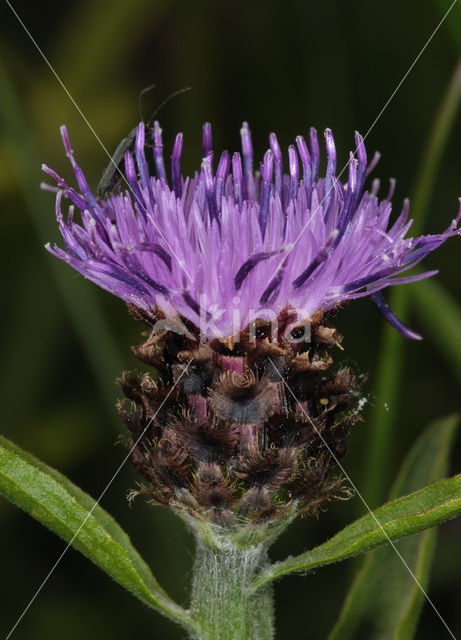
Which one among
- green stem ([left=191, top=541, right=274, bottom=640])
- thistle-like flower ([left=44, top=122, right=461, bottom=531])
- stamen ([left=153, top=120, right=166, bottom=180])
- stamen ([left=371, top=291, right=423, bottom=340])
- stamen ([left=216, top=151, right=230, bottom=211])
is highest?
stamen ([left=153, top=120, right=166, bottom=180])

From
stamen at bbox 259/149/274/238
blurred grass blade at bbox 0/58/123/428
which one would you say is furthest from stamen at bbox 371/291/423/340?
blurred grass blade at bbox 0/58/123/428

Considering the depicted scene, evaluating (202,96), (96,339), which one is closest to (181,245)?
(96,339)

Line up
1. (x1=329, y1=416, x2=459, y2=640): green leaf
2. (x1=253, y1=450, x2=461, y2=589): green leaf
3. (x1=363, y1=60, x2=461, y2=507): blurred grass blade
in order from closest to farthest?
(x1=253, y1=450, x2=461, y2=589): green leaf → (x1=329, y1=416, x2=459, y2=640): green leaf → (x1=363, y1=60, x2=461, y2=507): blurred grass blade

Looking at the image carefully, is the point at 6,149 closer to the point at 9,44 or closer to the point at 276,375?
the point at 9,44

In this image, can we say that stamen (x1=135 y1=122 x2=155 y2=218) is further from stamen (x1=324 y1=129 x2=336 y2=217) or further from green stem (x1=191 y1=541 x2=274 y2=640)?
green stem (x1=191 y1=541 x2=274 y2=640)

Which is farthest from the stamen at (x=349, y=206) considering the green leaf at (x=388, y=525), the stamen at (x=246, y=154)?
the green leaf at (x=388, y=525)

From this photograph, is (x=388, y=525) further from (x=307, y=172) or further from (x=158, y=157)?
(x=158, y=157)

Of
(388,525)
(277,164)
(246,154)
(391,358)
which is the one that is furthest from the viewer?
(391,358)

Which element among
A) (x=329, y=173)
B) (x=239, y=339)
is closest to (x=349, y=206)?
(x=329, y=173)
